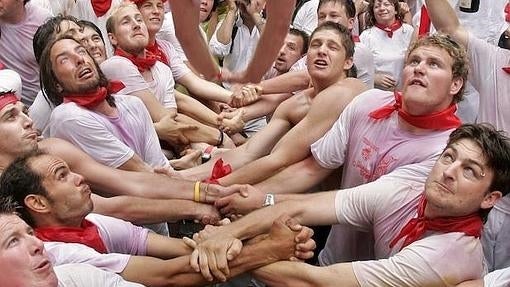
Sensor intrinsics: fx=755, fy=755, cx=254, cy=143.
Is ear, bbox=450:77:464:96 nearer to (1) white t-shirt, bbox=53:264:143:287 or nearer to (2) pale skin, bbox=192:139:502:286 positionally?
(2) pale skin, bbox=192:139:502:286

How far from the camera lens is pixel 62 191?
→ 86.0 inches

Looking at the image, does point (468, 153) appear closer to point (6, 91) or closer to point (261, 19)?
point (6, 91)

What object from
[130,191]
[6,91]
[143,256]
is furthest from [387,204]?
[6,91]

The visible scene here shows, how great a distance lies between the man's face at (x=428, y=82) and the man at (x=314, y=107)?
0.40 metres

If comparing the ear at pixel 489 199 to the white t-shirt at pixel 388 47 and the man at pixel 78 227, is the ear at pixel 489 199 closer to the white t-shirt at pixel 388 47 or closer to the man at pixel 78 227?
the man at pixel 78 227

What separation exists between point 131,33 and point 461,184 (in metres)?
2.02

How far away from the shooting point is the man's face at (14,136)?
8.43ft

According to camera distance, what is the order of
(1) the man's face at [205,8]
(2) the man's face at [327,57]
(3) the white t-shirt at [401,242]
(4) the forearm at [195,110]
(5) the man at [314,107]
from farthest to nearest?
(1) the man's face at [205,8] → (4) the forearm at [195,110] → (2) the man's face at [327,57] → (5) the man at [314,107] → (3) the white t-shirt at [401,242]

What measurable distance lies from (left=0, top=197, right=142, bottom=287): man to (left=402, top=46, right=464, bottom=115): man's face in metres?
1.11

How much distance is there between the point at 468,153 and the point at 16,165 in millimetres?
1292

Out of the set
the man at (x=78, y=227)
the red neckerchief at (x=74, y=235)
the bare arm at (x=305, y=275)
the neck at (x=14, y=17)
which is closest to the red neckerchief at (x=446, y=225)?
the bare arm at (x=305, y=275)

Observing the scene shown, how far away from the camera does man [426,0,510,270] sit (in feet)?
8.66

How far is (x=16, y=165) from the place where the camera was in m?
2.21

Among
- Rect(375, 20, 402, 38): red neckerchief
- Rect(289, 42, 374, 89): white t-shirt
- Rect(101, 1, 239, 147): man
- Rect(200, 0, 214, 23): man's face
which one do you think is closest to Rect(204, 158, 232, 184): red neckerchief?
Rect(101, 1, 239, 147): man
